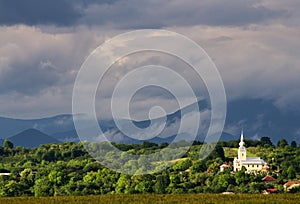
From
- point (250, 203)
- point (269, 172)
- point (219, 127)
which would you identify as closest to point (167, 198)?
point (250, 203)

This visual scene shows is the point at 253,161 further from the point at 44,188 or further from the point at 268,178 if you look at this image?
the point at 44,188

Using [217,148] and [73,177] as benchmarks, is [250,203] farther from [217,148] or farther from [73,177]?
[217,148]

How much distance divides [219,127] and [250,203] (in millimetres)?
33192

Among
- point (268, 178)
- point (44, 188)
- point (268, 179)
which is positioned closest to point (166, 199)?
point (44, 188)

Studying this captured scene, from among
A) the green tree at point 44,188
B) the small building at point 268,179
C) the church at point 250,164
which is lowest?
the green tree at point 44,188

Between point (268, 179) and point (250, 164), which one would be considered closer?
point (268, 179)

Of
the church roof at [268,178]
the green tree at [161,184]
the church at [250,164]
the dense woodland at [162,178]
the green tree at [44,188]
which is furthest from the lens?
the church at [250,164]

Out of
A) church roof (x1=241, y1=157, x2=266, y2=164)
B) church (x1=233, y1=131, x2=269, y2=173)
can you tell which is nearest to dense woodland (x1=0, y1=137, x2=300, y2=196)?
church (x1=233, y1=131, x2=269, y2=173)

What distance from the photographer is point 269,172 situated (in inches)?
5591

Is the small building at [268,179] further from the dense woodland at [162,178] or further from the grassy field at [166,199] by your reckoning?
the grassy field at [166,199]

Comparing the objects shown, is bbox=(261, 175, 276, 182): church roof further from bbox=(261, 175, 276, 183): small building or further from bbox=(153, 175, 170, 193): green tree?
bbox=(153, 175, 170, 193): green tree

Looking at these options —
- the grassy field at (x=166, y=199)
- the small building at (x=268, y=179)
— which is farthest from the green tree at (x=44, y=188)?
the grassy field at (x=166, y=199)

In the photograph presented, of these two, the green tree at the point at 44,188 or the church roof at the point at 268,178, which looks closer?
the green tree at the point at 44,188

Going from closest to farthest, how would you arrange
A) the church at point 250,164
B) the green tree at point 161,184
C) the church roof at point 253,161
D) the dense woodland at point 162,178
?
the green tree at point 161,184 < the dense woodland at point 162,178 < the church at point 250,164 < the church roof at point 253,161
